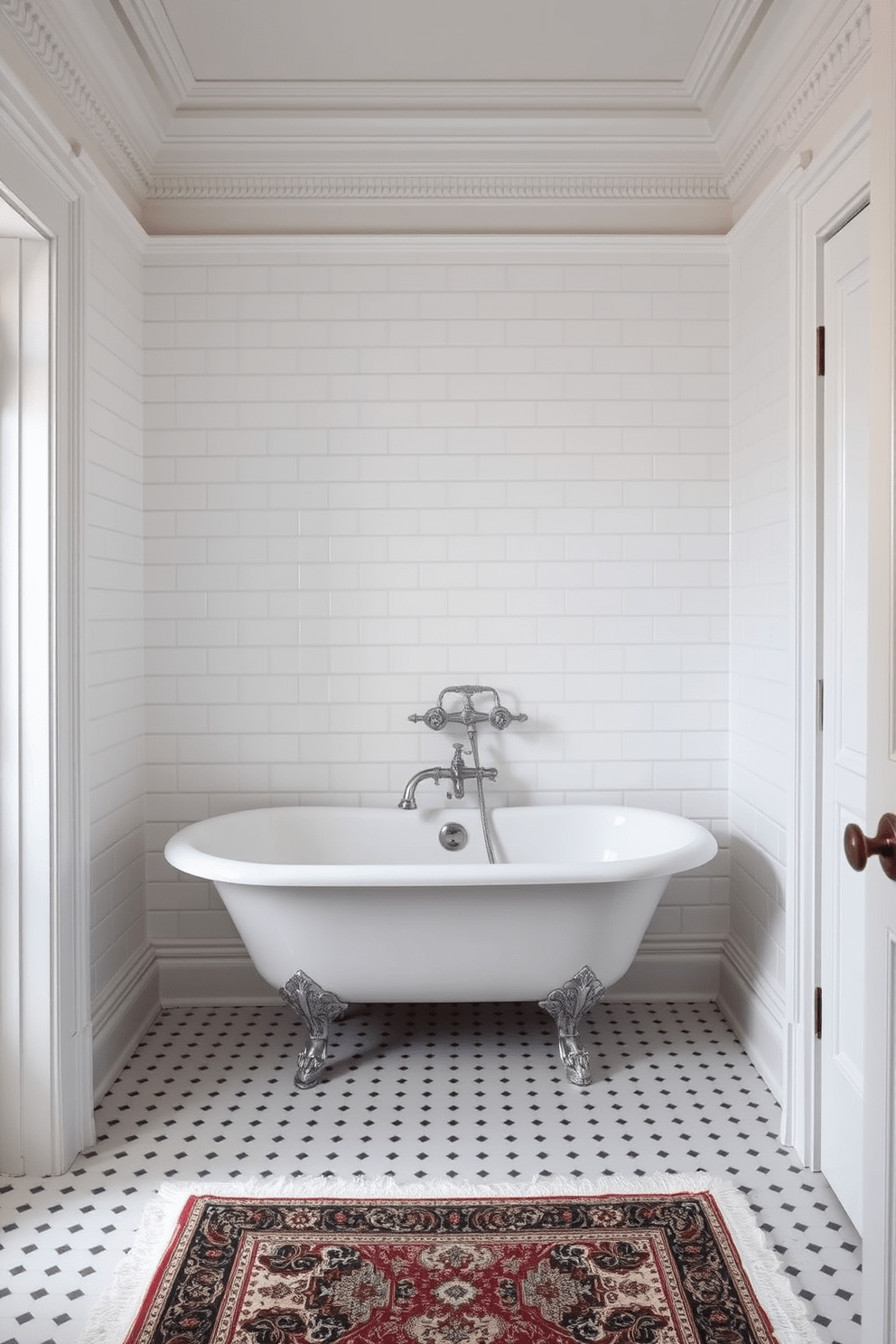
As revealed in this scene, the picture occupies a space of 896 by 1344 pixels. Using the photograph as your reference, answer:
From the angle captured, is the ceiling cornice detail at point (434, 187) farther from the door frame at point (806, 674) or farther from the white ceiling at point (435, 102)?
the door frame at point (806, 674)

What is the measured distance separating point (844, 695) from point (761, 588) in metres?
0.73

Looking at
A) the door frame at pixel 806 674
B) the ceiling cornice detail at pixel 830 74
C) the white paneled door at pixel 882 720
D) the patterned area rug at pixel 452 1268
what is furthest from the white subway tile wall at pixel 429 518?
the white paneled door at pixel 882 720

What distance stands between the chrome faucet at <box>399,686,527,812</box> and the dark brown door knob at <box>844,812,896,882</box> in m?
2.06

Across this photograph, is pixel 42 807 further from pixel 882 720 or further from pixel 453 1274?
pixel 882 720

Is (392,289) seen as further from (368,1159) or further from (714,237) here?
(368,1159)

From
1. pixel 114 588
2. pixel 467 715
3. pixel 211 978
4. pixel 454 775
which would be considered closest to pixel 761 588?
pixel 467 715

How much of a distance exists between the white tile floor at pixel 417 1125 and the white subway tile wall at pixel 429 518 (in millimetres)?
611

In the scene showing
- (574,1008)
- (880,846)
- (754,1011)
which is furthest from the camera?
(754,1011)

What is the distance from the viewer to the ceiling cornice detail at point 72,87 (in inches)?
86.5

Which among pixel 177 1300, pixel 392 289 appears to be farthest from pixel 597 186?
pixel 177 1300

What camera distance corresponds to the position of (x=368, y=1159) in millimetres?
2402

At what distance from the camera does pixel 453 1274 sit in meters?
1.96

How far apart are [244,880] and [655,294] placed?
2426 millimetres

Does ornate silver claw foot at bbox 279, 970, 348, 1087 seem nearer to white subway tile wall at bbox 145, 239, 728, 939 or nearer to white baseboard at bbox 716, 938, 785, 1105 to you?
white subway tile wall at bbox 145, 239, 728, 939
